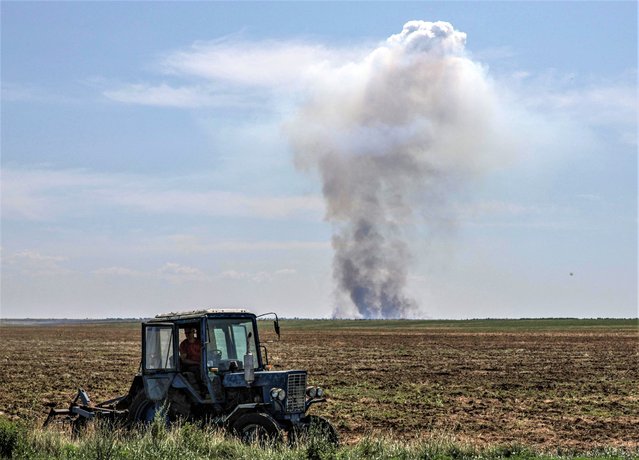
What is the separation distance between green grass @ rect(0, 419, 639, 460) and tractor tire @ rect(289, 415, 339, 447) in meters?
0.30

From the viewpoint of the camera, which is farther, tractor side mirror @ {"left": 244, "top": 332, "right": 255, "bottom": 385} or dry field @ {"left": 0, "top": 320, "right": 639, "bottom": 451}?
dry field @ {"left": 0, "top": 320, "right": 639, "bottom": 451}

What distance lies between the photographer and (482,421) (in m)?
22.5

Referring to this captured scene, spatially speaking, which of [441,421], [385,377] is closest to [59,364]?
[385,377]

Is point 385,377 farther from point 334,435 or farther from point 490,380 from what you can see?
point 334,435

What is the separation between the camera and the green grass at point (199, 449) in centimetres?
1338

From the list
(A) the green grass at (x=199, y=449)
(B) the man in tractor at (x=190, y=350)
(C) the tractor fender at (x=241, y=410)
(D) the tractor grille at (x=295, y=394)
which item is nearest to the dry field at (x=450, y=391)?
(A) the green grass at (x=199, y=449)

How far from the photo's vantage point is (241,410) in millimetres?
15430

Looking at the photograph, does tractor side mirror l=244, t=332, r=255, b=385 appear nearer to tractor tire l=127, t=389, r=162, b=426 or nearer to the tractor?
the tractor

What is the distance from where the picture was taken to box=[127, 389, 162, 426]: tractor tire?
54.0ft

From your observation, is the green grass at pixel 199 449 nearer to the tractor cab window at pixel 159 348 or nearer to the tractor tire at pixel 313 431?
the tractor tire at pixel 313 431

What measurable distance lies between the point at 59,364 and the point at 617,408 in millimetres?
30379

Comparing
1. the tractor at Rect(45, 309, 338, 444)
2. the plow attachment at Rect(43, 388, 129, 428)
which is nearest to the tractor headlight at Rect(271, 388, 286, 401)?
the tractor at Rect(45, 309, 338, 444)

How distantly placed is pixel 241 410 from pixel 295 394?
1.13 meters

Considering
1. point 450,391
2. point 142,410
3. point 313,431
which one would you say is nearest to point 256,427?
point 313,431
